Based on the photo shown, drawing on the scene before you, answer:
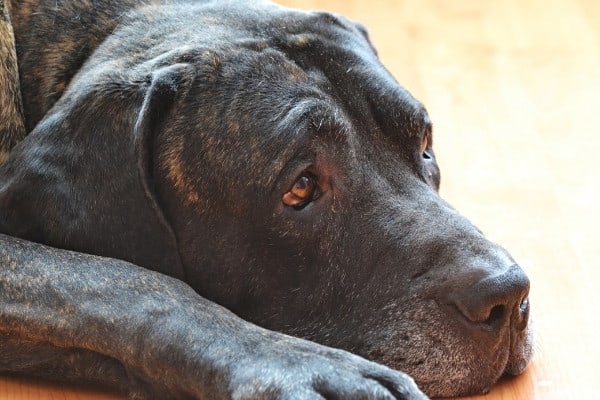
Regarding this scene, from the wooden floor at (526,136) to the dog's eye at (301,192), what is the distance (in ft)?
1.99

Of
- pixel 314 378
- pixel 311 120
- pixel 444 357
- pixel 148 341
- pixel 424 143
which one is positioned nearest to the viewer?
pixel 314 378

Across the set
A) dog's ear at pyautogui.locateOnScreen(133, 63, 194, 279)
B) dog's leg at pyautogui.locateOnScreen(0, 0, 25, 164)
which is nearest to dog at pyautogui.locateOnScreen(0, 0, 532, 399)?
dog's ear at pyautogui.locateOnScreen(133, 63, 194, 279)

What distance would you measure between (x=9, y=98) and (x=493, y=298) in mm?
1347

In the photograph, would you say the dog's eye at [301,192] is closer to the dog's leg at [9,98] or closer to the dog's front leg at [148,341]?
the dog's front leg at [148,341]

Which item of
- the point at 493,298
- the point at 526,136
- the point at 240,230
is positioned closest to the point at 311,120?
the point at 240,230

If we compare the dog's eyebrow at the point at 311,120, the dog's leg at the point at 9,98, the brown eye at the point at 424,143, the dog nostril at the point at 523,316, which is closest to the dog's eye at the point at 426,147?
the brown eye at the point at 424,143

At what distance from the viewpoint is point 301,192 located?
302 cm

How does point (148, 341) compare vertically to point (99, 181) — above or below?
below

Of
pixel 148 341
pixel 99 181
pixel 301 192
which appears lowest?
pixel 148 341

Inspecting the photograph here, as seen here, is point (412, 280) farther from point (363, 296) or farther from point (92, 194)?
point (92, 194)

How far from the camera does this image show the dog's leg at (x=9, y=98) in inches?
131

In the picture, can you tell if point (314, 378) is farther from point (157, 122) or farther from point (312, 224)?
point (157, 122)

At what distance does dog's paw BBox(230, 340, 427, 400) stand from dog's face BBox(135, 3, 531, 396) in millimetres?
244

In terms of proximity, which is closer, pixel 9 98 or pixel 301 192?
pixel 301 192
